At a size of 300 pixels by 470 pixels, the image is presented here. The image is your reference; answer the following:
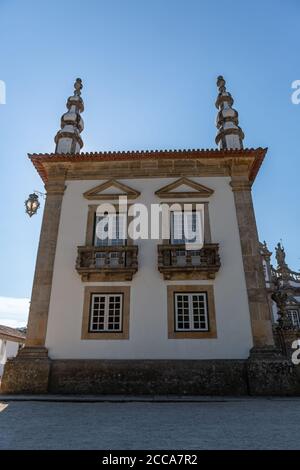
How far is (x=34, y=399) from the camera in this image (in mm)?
8242

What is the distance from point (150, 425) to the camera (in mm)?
4949

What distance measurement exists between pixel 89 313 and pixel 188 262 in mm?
3851

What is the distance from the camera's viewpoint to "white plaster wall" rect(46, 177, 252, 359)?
9.85 metres

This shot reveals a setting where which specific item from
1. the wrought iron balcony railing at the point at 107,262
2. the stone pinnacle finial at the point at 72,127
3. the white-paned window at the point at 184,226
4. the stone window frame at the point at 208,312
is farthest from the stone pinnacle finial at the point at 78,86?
the stone window frame at the point at 208,312

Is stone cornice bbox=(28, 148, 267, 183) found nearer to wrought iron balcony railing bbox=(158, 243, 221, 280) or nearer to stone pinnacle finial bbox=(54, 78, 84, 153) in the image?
stone pinnacle finial bbox=(54, 78, 84, 153)

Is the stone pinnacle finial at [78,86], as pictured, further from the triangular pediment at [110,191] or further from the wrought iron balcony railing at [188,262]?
the wrought iron balcony railing at [188,262]

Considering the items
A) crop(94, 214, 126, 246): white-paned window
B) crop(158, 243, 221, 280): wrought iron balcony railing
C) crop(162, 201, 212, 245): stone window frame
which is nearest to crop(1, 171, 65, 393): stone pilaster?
crop(94, 214, 126, 246): white-paned window

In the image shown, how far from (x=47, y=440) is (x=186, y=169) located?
10.7m

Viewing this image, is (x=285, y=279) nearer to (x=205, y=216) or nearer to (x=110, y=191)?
(x=205, y=216)

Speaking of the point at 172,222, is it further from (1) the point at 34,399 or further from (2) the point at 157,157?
(1) the point at 34,399

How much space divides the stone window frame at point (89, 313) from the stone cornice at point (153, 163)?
15.8 ft

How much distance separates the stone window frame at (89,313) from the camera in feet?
33.2

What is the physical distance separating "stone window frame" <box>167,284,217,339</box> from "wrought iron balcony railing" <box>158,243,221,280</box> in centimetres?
35
